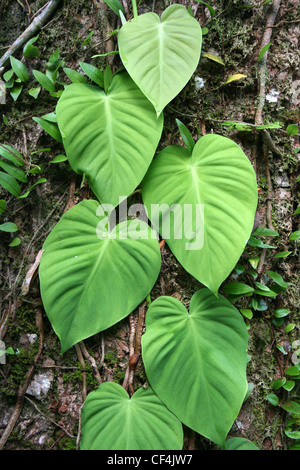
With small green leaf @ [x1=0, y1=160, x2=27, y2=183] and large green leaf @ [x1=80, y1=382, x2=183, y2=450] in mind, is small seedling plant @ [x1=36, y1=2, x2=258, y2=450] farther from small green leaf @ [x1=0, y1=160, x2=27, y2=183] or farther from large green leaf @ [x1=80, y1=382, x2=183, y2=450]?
small green leaf @ [x1=0, y1=160, x2=27, y2=183]

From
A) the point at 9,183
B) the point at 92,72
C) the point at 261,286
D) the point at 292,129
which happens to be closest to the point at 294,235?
the point at 261,286

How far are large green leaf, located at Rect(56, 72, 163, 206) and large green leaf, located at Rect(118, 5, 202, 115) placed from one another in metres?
0.07

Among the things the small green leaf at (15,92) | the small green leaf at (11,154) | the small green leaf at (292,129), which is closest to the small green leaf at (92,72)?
the small green leaf at (15,92)

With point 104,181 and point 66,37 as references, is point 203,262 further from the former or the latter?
point 66,37

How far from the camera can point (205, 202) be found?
3.19 feet

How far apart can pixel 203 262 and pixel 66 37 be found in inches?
34.5

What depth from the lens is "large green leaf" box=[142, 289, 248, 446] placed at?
2.94ft

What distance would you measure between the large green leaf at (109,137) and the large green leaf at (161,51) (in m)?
0.07

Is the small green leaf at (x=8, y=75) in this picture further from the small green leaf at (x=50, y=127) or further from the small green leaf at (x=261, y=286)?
the small green leaf at (x=261, y=286)

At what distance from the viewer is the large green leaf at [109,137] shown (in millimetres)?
983

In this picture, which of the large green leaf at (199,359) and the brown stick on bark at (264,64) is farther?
the brown stick on bark at (264,64)

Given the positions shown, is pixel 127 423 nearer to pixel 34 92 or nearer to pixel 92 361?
pixel 92 361

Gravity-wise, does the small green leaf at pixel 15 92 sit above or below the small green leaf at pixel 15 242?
above
